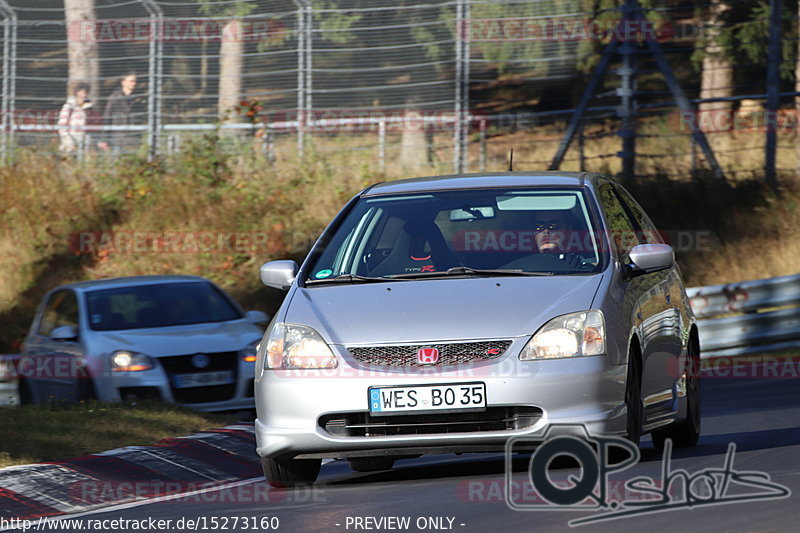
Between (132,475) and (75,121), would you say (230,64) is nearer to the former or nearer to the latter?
(75,121)

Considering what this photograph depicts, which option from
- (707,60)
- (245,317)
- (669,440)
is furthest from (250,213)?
(669,440)

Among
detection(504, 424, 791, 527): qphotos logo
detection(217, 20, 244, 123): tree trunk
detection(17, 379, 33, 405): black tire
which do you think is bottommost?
detection(17, 379, 33, 405): black tire

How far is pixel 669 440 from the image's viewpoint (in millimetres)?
9445

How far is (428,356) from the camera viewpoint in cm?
767

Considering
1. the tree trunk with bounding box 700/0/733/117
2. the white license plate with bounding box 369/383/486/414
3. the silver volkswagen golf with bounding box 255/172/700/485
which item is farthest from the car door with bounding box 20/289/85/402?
the tree trunk with bounding box 700/0/733/117

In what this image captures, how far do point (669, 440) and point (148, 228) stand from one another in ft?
54.3

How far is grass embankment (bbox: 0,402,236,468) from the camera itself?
31.1 feet

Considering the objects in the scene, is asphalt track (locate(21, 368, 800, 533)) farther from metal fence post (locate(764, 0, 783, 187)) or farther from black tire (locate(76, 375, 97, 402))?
metal fence post (locate(764, 0, 783, 187))

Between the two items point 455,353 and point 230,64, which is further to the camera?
point 230,64

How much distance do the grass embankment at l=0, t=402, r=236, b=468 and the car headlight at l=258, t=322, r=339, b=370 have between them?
1.86m

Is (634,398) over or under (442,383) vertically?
under

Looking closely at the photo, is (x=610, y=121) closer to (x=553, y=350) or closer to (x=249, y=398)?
(x=249, y=398)

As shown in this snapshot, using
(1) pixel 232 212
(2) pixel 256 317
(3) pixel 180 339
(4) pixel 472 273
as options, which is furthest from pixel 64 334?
(1) pixel 232 212

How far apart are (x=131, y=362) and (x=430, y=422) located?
21.1ft
